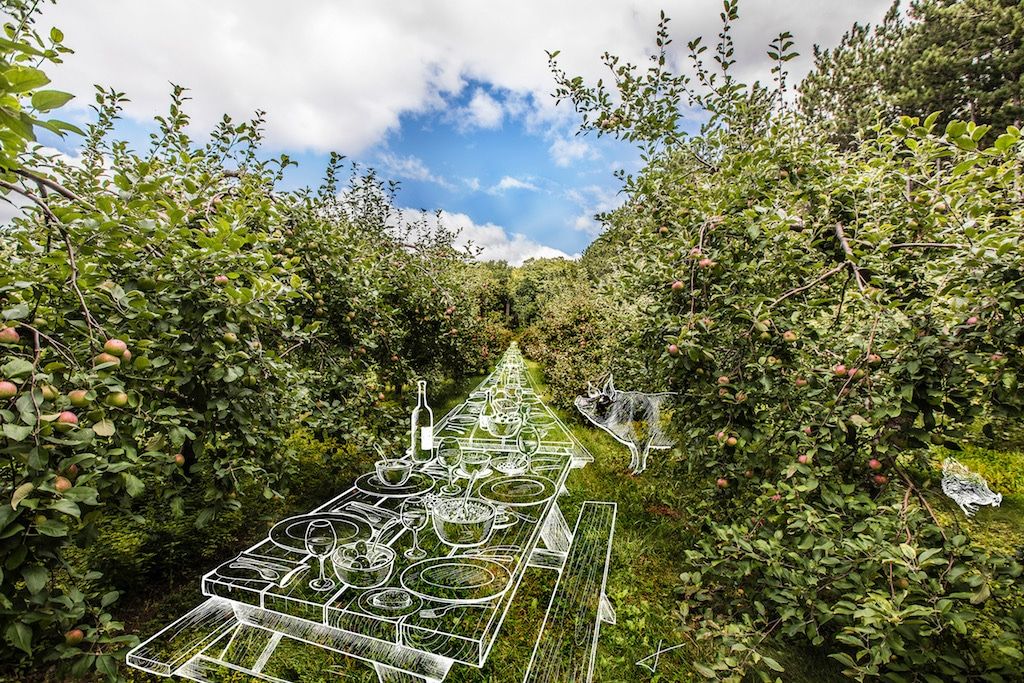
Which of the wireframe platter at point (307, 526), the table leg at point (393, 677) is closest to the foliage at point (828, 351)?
the table leg at point (393, 677)

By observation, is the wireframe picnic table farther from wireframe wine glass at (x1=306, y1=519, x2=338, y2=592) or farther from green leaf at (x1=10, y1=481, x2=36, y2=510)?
green leaf at (x1=10, y1=481, x2=36, y2=510)

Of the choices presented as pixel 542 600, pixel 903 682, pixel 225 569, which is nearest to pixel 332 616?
pixel 225 569

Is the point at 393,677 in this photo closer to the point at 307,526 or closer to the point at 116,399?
the point at 307,526

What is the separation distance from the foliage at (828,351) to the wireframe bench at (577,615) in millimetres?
621

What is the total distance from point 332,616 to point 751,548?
1761 mm

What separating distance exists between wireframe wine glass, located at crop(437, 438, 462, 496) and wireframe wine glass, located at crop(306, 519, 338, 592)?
697 millimetres

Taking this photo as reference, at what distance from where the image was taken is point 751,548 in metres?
1.88

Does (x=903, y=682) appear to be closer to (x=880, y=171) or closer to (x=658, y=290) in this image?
(x=658, y=290)

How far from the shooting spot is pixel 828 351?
6.89 feet

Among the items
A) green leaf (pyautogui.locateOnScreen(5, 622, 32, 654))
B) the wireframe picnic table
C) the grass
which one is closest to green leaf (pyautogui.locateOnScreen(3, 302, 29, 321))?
green leaf (pyautogui.locateOnScreen(5, 622, 32, 654))

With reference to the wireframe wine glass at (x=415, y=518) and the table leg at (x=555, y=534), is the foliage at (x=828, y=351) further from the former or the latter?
the wireframe wine glass at (x=415, y=518)

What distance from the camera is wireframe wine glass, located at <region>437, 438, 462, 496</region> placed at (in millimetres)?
2760

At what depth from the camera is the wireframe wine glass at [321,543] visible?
198 cm

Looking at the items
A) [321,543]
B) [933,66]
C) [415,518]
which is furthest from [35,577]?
[933,66]
